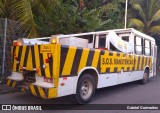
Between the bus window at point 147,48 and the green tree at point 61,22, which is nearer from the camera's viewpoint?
the green tree at point 61,22

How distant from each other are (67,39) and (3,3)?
14.8 feet

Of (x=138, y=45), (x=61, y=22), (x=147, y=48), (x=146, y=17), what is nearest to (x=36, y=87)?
(x=61, y=22)

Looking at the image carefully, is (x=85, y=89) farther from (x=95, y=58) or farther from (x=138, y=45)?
(x=138, y=45)

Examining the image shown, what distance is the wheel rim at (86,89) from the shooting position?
7246 mm

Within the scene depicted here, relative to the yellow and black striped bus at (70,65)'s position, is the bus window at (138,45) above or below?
above

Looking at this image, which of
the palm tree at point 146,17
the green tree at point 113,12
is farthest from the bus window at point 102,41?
the palm tree at point 146,17

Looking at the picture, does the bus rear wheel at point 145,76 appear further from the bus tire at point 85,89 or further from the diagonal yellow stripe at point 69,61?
the diagonal yellow stripe at point 69,61

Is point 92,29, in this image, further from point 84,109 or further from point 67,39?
point 84,109

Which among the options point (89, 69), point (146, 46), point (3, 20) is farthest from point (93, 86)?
point (146, 46)

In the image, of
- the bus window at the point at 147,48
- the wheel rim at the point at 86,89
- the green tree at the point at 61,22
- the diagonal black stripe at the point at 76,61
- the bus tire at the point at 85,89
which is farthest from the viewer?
the bus window at the point at 147,48

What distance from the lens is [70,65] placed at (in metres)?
6.62

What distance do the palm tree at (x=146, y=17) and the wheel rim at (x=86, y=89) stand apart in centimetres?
1278

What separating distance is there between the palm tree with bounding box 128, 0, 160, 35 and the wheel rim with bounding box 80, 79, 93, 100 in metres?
12.8

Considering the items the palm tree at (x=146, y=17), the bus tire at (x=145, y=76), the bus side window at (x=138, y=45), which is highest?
the palm tree at (x=146, y=17)
